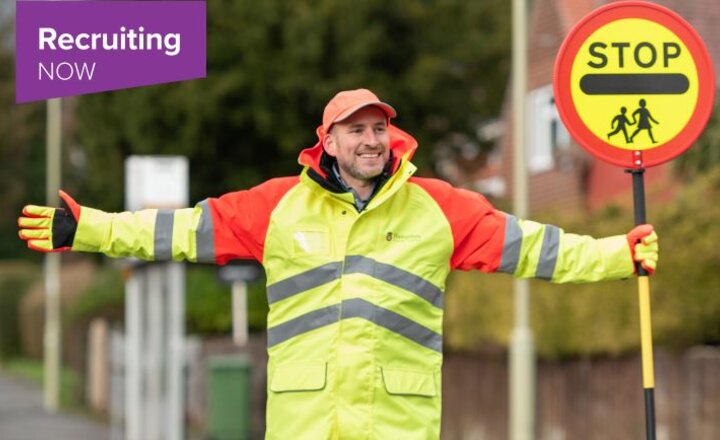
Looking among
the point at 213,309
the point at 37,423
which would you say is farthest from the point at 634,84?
the point at 213,309

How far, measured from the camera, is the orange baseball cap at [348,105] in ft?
20.5

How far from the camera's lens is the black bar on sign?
689cm

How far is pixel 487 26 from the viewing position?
33.2 m

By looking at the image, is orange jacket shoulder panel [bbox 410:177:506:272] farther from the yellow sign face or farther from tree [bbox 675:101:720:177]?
tree [bbox 675:101:720:177]

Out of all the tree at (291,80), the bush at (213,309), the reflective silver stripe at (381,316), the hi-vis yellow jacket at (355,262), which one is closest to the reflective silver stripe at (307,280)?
the hi-vis yellow jacket at (355,262)

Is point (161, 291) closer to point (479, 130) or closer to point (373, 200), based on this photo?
point (373, 200)

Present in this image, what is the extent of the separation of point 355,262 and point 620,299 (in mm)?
9816

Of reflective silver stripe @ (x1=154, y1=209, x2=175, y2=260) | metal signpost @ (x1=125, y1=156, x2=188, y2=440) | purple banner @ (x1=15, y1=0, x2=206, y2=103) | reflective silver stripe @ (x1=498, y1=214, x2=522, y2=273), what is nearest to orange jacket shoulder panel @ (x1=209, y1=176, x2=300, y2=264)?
reflective silver stripe @ (x1=154, y1=209, x2=175, y2=260)

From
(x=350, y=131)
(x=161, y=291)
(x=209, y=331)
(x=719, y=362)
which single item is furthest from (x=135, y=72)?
(x=209, y=331)

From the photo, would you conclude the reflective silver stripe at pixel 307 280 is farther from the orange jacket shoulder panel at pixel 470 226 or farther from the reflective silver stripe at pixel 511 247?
the reflective silver stripe at pixel 511 247

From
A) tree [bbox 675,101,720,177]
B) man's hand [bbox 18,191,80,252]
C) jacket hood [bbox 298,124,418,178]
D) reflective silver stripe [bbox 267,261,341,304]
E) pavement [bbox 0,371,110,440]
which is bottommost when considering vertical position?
pavement [bbox 0,371,110,440]

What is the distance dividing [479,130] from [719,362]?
20332 millimetres

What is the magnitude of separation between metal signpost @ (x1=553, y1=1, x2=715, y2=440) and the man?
55cm

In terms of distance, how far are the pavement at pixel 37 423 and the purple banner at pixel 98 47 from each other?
46.5ft
